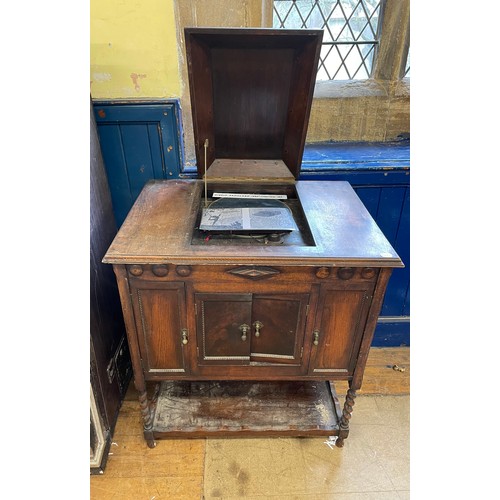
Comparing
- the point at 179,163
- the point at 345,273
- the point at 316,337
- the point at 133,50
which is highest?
the point at 133,50

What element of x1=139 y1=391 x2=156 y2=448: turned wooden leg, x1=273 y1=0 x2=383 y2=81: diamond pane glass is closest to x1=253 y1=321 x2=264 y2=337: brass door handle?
x1=139 y1=391 x2=156 y2=448: turned wooden leg

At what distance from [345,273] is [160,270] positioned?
1.89 ft

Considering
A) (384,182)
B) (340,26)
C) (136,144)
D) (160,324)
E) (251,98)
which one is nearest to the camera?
(160,324)

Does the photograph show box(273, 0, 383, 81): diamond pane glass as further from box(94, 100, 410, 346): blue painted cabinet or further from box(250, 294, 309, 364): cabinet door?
box(250, 294, 309, 364): cabinet door

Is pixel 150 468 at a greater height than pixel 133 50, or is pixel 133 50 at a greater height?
pixel 133 50

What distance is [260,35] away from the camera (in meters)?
1.21

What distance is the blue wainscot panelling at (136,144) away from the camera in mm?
1562

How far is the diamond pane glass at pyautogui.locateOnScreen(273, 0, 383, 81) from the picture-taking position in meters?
1.82

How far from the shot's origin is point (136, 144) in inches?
63.8

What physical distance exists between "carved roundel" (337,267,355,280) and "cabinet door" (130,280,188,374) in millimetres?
499

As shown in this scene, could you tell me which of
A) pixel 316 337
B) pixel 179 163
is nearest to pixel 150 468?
pixel 316 337

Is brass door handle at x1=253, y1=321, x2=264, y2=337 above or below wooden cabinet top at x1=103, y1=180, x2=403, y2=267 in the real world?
below

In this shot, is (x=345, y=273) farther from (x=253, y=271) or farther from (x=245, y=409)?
(x=245, y=409)

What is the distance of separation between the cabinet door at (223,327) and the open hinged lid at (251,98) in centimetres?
57
